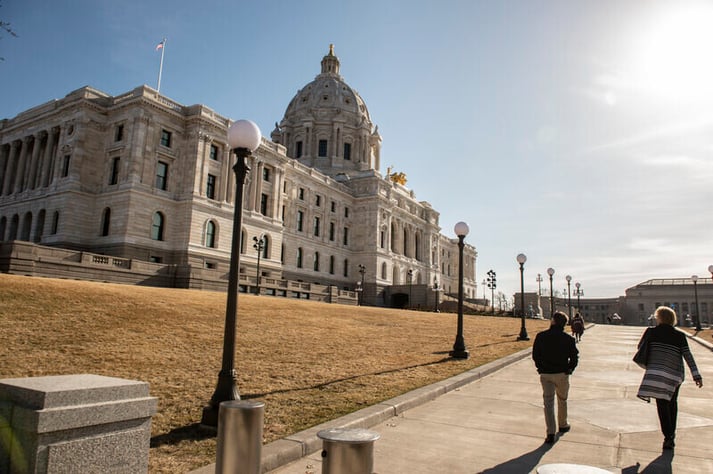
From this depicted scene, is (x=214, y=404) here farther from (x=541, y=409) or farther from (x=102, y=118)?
(x=102, y=118)

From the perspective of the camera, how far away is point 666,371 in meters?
7.09

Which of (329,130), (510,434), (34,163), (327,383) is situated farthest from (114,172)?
(329,130)

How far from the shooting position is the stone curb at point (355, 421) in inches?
229

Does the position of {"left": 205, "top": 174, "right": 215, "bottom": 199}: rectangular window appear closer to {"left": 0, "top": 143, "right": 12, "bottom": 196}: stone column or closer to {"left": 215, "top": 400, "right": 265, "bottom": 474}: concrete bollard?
{"left": 0, "top": 143, "right": 12, "bottom": 196}: stone column

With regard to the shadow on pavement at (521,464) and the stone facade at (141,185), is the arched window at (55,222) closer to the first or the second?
the stone facade at (141,185)

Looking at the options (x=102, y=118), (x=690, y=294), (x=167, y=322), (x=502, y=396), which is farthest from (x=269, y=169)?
(x=690, y=294)

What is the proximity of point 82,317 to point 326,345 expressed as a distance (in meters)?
8.23

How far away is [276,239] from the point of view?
57.3 m

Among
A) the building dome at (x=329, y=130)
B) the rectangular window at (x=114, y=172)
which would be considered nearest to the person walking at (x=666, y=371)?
the rectangular window at (x=114, y=172)

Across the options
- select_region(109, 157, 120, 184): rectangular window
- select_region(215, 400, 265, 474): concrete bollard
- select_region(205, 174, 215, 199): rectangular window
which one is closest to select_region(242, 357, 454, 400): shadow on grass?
select_region(215, 400, 265, 474): concrete bollard

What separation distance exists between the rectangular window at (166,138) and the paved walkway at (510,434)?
4353cm

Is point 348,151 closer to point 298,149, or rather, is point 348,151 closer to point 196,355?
point 298,149

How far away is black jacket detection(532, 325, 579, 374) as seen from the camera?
7395 millimetres

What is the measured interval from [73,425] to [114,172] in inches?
1884
